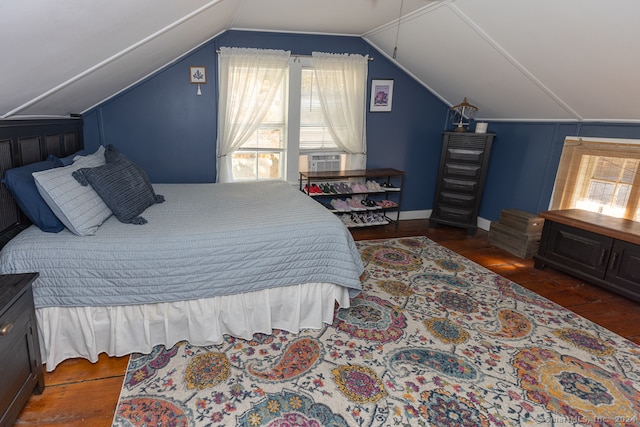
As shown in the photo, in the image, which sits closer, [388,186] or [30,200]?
[30,200]

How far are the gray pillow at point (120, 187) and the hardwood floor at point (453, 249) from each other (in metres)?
0.85

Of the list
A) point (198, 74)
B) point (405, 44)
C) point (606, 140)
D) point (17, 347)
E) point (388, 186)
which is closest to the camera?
point (17, 347)

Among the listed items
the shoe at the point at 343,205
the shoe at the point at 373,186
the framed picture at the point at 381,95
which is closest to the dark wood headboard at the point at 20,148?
the shoe at the point at 343,205

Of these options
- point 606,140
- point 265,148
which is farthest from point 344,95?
point 606,140

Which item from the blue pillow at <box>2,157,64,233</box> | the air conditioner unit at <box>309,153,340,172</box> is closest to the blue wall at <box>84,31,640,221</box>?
the air conditioner unit at <box>309,153,340,172</box>

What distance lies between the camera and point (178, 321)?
83.7 inches

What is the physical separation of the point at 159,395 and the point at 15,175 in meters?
1.39

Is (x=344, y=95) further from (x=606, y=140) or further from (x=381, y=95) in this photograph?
(x=606, y=140)

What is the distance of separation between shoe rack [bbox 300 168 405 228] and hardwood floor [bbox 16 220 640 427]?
190mm

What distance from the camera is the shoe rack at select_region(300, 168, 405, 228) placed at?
14.0ft

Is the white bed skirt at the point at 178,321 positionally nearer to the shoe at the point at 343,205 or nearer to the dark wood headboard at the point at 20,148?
the dark wood headboard at the point at 20,148

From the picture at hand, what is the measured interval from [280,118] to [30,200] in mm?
2756

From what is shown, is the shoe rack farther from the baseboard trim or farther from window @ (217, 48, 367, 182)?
window @ (217, 48, 367, 182)

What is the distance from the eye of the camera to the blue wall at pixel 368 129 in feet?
12.1
